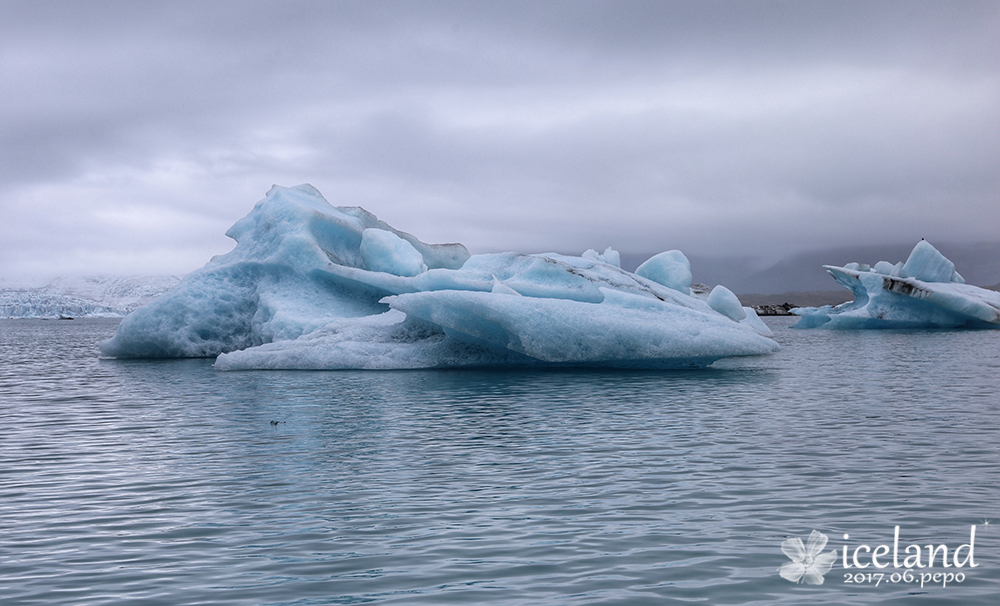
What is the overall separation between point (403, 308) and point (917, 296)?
2839cm

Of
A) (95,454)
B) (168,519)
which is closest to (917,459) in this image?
(168,519)

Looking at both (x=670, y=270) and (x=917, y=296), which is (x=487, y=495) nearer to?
(x=670, y=270)

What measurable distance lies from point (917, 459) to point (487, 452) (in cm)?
399

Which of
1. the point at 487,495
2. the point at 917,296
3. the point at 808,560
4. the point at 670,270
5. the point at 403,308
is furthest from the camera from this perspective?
the point at 917,296

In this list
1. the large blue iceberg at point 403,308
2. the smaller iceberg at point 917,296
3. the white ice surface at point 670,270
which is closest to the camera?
the large blue iceberg at point 403,308

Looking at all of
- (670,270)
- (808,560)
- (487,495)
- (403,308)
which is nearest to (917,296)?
(670,270)

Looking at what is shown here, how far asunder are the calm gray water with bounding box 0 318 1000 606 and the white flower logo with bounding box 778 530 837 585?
0.22 feet

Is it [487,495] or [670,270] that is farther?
[670,270]

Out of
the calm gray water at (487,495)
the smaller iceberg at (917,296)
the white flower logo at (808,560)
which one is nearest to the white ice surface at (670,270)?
the calm gray water at (487,495)

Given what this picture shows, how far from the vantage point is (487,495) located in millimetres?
6602

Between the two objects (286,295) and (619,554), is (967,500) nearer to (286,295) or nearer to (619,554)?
(619,554)

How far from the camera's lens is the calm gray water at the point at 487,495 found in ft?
15.2

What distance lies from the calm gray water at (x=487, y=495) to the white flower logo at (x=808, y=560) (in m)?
0.07

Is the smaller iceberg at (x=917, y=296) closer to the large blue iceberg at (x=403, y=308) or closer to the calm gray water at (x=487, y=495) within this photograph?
the large blue iceberg at (x=403, y=308)
